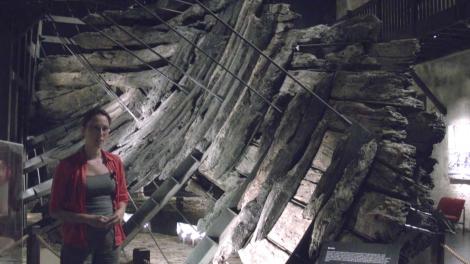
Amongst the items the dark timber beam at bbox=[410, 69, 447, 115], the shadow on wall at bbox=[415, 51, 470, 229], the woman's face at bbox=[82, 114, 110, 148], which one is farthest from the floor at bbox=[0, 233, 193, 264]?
the dark timber beam at bbox=[410, 69, 447, 115]

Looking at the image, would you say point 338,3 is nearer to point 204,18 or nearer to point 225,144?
point 204,18

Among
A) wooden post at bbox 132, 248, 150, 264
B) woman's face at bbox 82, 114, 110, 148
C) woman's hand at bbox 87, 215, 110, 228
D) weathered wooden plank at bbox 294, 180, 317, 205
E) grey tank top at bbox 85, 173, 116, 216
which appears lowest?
wooden post at bbox 132, 248, 150, 264

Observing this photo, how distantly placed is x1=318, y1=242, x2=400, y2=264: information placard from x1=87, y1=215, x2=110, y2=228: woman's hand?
125 centimetres

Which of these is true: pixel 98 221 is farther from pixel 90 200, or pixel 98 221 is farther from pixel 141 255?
pixel 141 255

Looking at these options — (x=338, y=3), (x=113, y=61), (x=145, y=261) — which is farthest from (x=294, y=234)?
(x=338, y=3)

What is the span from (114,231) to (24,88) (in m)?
7.25

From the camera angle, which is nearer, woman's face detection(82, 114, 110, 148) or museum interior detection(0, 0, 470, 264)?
woman's face detection(82, 114, 110, 148)

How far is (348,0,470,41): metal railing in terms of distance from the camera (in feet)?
31.0

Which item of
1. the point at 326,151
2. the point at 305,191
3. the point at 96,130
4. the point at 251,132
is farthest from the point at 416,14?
the point at 96,130

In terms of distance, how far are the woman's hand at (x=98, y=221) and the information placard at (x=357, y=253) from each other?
4.11 feet

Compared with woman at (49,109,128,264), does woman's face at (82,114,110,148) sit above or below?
above

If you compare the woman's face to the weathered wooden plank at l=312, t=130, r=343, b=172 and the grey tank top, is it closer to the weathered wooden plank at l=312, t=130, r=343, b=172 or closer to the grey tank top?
the grey tank top

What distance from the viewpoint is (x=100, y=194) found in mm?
2711

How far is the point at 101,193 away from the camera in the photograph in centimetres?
271
